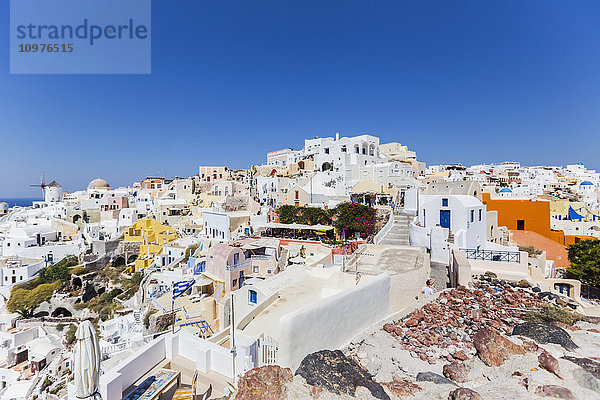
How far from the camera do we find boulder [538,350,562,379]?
3.53 meters

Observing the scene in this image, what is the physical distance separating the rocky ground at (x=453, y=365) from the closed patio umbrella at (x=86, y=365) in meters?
2.39

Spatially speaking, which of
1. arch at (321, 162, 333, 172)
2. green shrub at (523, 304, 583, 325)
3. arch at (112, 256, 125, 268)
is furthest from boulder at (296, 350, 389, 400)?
arch at (321, 162, 333, 172)

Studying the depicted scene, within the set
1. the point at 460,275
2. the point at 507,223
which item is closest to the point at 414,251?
the point at 460,275

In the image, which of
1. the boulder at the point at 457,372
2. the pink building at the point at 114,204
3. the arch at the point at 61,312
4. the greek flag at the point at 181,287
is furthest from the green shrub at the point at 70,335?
the boulder at the point at 457,372

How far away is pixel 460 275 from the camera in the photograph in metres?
9.46

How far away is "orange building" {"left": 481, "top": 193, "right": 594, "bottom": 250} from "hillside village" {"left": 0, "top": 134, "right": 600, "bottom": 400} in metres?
0.10

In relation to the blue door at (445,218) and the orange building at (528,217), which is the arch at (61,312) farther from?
the orange building at (528,217)

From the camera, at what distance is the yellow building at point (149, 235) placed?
100 ft

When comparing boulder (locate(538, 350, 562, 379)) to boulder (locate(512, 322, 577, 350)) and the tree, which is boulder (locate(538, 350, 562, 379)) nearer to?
boulder (locate(512, 322, 577, 350))

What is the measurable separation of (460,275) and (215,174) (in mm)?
50407

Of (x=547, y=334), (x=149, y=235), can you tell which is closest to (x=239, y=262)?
(x=547, y=334)

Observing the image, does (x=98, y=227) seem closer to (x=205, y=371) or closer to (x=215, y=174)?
(x=215, y=174)

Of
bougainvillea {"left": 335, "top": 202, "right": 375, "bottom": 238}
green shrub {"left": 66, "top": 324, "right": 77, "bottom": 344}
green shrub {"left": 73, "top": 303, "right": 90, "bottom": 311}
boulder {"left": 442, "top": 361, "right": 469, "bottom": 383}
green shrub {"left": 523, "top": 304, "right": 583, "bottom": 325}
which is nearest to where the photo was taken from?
boulder {"left": 442, "top": 361, "right": 469, "bottom": 383}

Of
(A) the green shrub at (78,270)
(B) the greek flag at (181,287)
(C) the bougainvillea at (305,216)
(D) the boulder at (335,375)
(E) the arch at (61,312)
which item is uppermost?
(C) the bougainvillea at (305,216)
